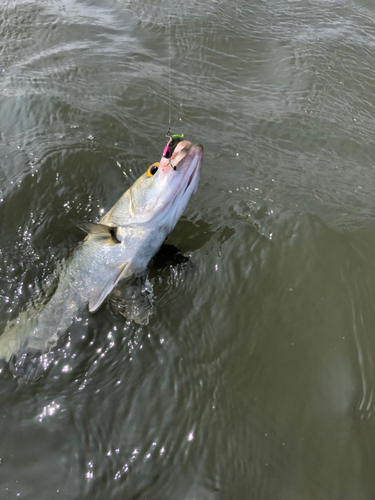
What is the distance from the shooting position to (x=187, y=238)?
11.0 feet

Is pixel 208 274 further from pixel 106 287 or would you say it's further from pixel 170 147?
pixel 170 147

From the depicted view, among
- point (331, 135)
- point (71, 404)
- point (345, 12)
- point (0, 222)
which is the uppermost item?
point (345, 12)

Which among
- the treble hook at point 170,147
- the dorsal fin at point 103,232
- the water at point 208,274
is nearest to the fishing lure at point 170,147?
the treble hook at point 170,147

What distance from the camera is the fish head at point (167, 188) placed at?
8.80ft

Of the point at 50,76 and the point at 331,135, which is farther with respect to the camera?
the point at 50,76

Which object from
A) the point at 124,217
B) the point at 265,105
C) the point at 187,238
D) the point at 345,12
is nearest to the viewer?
the point at 124,217

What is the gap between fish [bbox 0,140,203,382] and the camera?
2748 mm

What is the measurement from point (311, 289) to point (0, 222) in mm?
2809

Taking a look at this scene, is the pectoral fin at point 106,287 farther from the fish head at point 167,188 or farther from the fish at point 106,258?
the fish head at point 167,188

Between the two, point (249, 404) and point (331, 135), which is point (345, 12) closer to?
point (331, 135)

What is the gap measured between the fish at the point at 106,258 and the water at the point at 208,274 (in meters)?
0.14

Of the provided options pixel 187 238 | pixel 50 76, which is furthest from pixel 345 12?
pixel 187 238

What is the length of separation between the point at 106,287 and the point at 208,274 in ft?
2.72

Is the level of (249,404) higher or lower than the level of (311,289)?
lower
